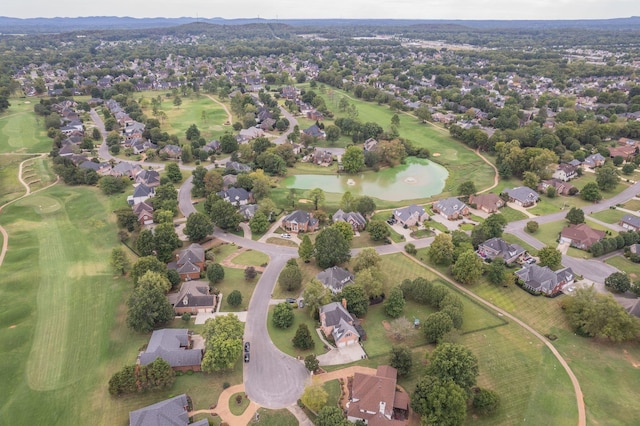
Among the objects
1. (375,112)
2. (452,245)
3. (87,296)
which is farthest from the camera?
(375,112)

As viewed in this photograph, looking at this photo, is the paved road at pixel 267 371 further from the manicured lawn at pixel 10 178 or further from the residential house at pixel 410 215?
the manicured lawn at pixel 10 178

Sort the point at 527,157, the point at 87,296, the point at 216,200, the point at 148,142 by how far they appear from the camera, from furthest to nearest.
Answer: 1. the point at 148,142
2. the point at 527,157
3. the point at 216,200
4. the point at 87,296

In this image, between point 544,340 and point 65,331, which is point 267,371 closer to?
point 65,331

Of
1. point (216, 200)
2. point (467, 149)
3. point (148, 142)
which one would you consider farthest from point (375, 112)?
point (216, 200)

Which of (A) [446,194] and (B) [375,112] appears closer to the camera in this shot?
(A) [446,194]

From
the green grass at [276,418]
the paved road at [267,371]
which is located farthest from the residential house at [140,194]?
the green grass at [276,418]

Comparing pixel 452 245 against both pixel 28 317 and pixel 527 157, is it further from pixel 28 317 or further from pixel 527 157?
pixel 28 317

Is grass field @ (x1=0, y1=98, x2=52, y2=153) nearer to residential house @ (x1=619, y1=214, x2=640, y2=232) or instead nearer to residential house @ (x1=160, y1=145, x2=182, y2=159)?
residential house @ (x1=160, y1=145, x2=182, y2=159)
